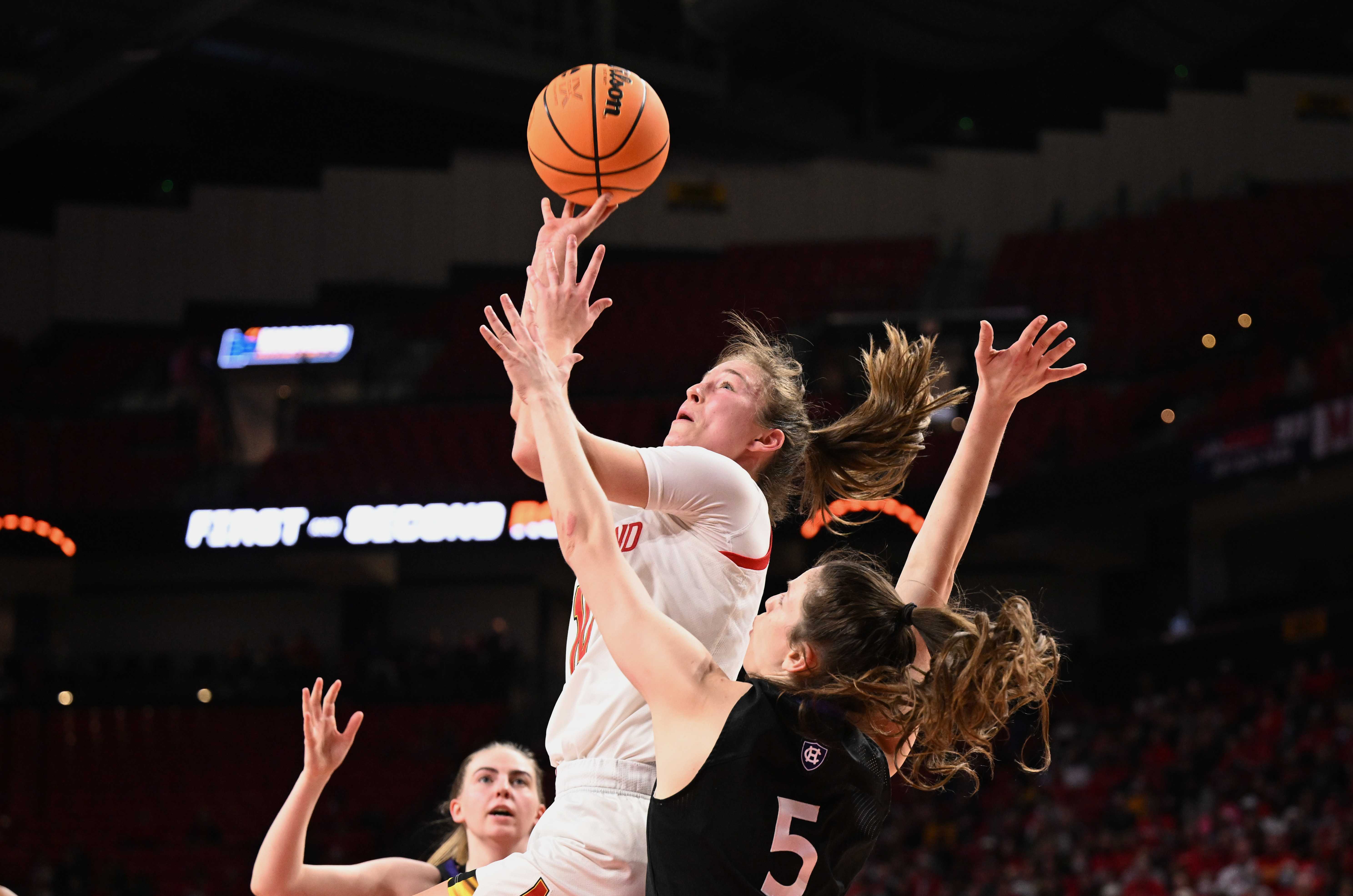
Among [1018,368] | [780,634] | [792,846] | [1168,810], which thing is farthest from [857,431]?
[1168,810]

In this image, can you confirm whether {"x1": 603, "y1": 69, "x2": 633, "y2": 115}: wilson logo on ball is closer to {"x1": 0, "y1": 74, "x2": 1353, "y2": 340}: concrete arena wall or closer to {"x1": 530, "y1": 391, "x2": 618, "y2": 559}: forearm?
{"x1": 530, "y1": 391, "x2": 618, "y2": 559}: forearm

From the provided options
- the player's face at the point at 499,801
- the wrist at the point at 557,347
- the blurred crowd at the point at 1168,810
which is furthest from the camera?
the blurred crowd at the point at 1168,810

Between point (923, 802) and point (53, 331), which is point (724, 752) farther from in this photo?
point (53, 331)

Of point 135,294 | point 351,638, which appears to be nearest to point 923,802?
point 351,638

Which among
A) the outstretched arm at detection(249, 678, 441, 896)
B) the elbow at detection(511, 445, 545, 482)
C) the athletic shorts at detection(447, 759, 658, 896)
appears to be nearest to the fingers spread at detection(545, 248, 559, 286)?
the elbow at detection(511, 445, 545, 482)

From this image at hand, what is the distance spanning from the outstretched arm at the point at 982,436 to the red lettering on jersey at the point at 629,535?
2.25 ft

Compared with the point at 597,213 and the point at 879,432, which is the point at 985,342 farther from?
the point at 597,213

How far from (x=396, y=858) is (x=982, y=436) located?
2336 mm

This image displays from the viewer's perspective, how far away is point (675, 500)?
278 centimetres

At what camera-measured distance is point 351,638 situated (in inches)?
870

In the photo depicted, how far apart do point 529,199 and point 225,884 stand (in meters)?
12.2

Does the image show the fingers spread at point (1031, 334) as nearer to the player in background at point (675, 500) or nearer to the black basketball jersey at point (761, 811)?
the player in background at point (675, 500)

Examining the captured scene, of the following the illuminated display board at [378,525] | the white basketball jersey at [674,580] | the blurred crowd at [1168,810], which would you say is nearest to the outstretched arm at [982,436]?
the white basketball jersey at [674,580]

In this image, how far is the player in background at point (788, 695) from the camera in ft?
7.80
